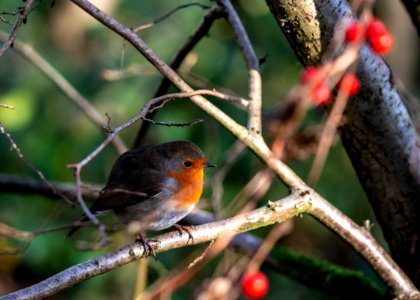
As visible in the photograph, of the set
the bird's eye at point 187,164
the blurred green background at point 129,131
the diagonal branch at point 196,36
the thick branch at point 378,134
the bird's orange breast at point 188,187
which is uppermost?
the blurred green background at point 129,131

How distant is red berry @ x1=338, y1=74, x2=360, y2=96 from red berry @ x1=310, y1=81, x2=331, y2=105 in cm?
5

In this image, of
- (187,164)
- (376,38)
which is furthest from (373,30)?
(187,164)

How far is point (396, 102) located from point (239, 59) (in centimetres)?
240

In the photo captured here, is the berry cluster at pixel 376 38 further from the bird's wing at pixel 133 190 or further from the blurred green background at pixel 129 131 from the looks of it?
the blurred green background at pixel 129 131

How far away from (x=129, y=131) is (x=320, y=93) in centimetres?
290

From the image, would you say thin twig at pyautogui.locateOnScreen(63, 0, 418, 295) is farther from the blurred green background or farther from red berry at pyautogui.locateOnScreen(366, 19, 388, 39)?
the blurred green background

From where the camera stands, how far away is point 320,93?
2385mm

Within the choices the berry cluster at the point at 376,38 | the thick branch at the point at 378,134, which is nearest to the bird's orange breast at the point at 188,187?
the thick branch at the point at 378,134

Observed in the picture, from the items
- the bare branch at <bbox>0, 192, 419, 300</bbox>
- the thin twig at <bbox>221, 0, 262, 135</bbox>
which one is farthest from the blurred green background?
the bare branch at <bbox>0, 192, 419, 300</bbox>

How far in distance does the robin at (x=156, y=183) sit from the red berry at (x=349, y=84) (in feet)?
3.01

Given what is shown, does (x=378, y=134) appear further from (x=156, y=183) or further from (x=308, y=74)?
(x=156, y=183)

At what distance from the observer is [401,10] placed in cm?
670

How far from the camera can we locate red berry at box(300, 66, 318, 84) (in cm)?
221

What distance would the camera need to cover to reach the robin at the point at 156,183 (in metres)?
3.03
